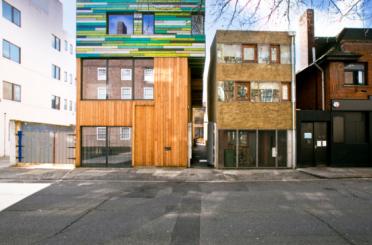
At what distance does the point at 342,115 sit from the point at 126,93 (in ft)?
43.6

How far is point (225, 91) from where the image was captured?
15570 millimetres

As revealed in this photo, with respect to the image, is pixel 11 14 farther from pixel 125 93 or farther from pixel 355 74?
pixel 355 74

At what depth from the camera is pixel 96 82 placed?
1571cm

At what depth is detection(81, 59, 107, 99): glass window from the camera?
1565cm

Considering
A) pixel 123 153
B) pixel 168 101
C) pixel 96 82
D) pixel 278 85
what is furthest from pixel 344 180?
pixel 96 82

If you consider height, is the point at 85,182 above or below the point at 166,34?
below

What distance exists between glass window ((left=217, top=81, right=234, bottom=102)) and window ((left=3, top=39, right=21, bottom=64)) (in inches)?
701

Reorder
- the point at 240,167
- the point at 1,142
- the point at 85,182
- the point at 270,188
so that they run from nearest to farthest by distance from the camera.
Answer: the point at 270,188, the point at 85,182, the point at 240,167, the point at 1,142

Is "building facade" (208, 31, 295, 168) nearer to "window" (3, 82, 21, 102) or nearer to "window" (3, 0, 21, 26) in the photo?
"window" (3, 82, 21, 102)

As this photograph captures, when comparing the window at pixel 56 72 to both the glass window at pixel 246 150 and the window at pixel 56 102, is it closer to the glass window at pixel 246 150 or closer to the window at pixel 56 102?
the window at pixel 56 102

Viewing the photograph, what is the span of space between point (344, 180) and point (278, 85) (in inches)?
253

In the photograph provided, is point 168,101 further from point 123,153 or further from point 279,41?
point 279,41

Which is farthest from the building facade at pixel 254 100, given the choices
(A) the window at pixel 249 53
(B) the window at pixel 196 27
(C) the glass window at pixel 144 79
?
(C) the glass window at pixel 144 79

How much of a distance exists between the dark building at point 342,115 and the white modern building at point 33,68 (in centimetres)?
1771
